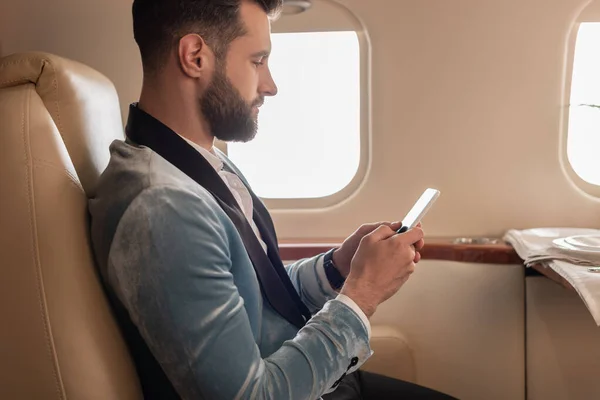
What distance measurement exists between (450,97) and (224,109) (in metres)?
0.81

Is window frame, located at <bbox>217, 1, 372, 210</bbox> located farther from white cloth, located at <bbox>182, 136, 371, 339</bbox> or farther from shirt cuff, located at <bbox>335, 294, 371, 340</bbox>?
shirt cuff, located at <bbox>335, 294, 371, 340</bbox>

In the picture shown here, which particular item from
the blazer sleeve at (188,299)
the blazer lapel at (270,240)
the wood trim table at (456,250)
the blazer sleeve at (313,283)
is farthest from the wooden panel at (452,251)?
the blazer sleeve at (188,299)

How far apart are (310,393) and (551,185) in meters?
1.07

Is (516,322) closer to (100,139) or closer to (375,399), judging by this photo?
(375,399)

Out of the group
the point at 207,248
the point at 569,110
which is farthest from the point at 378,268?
the point at 569,110

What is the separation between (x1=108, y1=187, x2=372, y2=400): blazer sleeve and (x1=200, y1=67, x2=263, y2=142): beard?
0.73 feet

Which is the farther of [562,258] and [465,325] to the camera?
[465,325]

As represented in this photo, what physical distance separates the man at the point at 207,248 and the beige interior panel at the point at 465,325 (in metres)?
0.56

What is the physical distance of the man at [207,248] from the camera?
811 mm

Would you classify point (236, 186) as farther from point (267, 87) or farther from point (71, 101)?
point (71, 101)

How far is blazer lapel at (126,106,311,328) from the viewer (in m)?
0.98

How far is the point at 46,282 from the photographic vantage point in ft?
2.71

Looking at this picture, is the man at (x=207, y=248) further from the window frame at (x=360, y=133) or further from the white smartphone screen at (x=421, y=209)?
the window frame at (x=360, y=133)

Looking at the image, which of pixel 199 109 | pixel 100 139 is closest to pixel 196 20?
pixel 199 109
